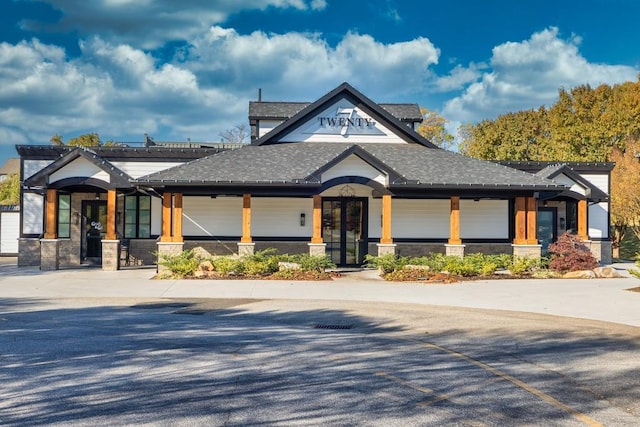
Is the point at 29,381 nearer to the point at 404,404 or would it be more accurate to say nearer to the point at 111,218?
the point at 404,404

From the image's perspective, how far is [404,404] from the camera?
6141 mm

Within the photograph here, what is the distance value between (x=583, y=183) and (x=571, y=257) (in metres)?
5.68

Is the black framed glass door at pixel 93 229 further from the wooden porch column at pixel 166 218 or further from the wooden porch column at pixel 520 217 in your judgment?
the wooden porch column at pixel 520 217

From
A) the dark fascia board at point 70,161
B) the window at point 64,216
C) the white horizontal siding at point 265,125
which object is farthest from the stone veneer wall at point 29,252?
the white horizontal siding at point 265,125

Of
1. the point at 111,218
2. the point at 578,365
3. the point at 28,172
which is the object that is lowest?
the point at 578,365

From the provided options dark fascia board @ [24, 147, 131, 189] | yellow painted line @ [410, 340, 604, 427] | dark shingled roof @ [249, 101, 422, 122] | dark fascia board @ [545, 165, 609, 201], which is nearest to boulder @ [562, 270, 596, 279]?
dark fascia board @ [545, 165, 609, 201]

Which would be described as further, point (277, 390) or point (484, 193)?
point (484, 193)

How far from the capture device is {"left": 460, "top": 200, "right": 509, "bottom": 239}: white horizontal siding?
24.0 meters

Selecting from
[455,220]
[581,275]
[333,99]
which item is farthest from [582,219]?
[333,99]

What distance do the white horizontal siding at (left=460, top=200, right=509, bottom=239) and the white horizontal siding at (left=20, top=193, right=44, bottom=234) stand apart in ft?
60.4

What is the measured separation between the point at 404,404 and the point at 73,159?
18.7 meters

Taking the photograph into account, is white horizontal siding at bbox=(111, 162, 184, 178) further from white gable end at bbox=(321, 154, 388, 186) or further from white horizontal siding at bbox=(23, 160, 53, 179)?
white gable end at bbox=(321, 154, 388, 186)

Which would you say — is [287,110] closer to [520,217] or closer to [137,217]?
[137,217]

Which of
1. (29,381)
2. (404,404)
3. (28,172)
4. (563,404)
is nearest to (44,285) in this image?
(28,172)
